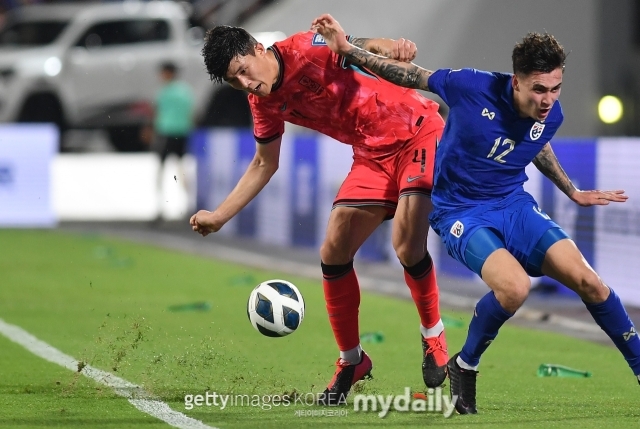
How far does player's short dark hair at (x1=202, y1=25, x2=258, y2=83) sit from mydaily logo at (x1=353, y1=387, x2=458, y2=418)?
1.82m

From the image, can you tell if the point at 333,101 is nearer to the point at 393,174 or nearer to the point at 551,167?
the point at 393,174

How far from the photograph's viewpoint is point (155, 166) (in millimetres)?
20859

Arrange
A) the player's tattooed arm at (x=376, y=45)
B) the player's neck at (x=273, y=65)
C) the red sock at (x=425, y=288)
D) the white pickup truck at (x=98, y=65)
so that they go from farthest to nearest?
the white pickup truck at (x=98, y=65)
the red sock at (x=425, y=288)
the player's neck at (x=273, y=65)
the player's tattooed arm at (x=376, y=45)

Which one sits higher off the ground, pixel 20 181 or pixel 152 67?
pixel 152 67

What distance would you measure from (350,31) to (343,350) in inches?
482

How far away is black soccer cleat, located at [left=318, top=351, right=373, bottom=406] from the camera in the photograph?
6.82 m

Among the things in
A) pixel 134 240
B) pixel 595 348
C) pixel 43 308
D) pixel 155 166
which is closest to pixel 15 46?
pixel 155 166

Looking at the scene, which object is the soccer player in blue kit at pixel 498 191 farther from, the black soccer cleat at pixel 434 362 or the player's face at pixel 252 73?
the black soccer cleat at pixel 434 362

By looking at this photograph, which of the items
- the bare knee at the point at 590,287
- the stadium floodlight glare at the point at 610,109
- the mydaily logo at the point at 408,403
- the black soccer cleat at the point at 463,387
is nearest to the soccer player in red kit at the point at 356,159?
the mydaily logo at the point at 408,403

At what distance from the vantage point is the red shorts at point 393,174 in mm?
6789

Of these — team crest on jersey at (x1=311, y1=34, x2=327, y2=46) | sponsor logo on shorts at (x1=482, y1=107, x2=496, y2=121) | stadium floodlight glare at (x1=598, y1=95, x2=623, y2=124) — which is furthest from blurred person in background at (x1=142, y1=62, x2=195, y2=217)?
sponsor logo on shorts at (x1=482, y1=107, x2=496, y2=121)

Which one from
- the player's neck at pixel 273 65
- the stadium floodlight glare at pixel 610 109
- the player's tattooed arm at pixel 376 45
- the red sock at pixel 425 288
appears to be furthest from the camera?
the stadium floodlight glare at pixel 610 109

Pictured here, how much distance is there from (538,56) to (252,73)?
1455 mm

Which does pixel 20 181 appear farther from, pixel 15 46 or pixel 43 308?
pixel 43 308
